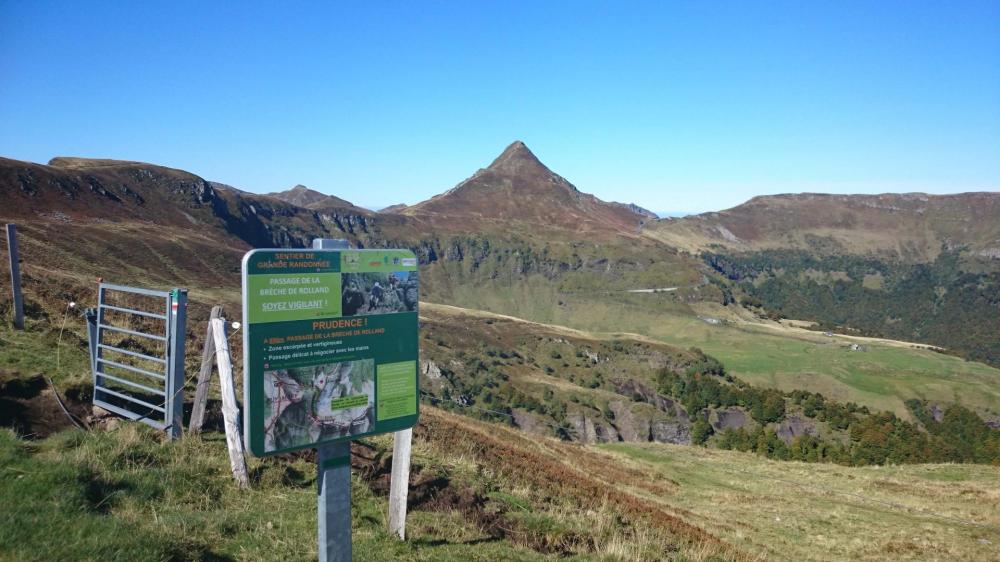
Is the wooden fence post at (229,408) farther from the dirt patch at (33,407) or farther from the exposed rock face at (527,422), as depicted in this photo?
the exposed rock face at (527,422)

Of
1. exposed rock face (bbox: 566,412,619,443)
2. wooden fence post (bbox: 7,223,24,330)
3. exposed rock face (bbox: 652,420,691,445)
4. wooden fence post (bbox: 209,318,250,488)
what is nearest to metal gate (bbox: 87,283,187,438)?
wooden fence post (bbox: 209,318,250,488)

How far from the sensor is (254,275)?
5168 mm

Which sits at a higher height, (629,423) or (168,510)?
(168,510)

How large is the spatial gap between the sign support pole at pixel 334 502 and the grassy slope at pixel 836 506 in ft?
35.0

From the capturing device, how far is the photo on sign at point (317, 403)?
5242 mm

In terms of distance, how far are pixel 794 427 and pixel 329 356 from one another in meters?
122

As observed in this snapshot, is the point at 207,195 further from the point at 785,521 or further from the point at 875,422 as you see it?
the point at 785,521

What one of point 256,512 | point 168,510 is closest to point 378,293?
point 256,512

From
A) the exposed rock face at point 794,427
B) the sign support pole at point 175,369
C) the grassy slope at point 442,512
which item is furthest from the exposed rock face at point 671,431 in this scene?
the sign support pole at point 175,369

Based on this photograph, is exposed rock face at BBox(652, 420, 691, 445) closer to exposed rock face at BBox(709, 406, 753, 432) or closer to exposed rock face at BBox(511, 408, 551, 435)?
exposed rock face at BBox(709, 406, 753, 432)

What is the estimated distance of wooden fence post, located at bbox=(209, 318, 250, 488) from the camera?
8.91m

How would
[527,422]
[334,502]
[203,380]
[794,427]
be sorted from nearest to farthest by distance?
[334,502] < [203,380] < [527,422] < [794,427]

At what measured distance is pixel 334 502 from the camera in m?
5.71

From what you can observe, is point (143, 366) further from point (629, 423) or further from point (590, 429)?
point (629, 423)
